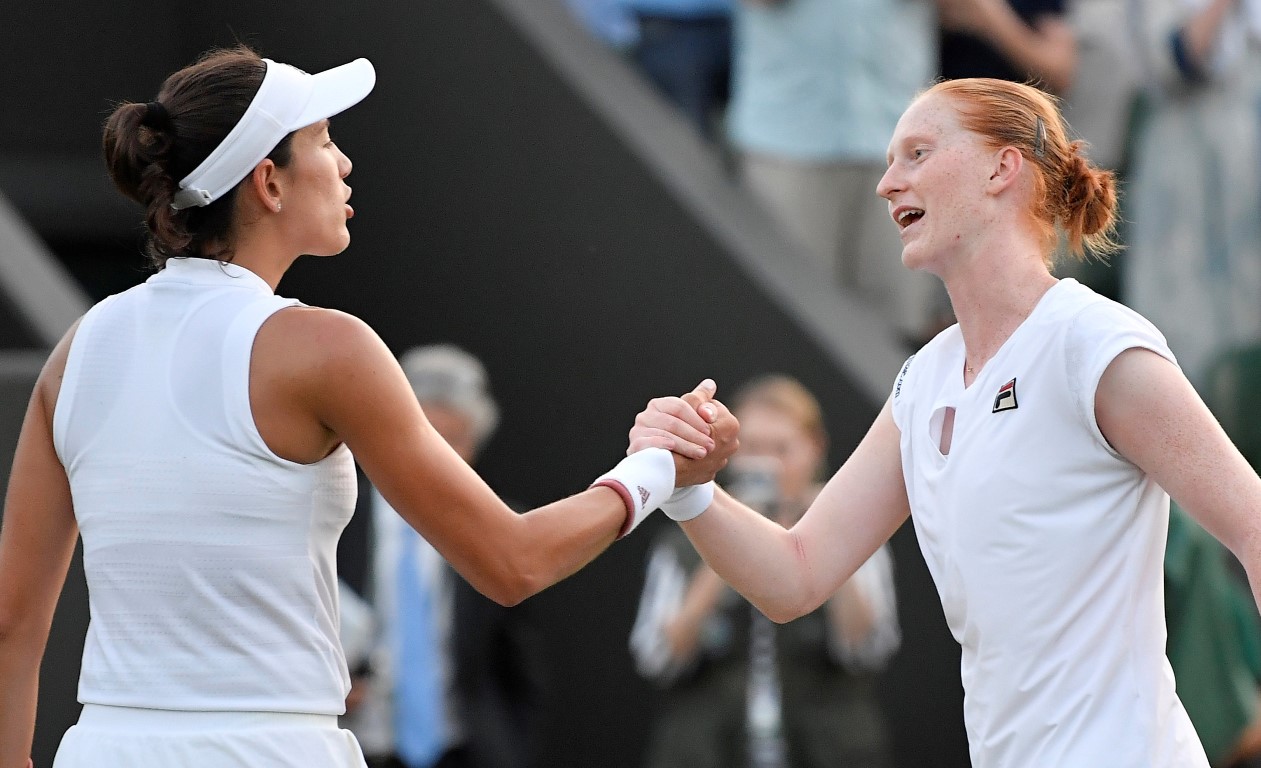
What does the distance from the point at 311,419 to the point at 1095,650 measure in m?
1.18

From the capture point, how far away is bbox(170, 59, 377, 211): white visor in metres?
2.62

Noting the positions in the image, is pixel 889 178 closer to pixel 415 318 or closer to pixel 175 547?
pixel 175 547

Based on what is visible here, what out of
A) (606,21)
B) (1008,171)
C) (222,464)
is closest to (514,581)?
(222,464)

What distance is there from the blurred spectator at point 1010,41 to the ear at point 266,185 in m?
4.05

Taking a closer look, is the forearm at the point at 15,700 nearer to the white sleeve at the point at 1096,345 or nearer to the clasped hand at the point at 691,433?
the clasped hand at the point at 691,433

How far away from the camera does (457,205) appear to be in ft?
22.4

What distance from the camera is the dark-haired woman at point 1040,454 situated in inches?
104

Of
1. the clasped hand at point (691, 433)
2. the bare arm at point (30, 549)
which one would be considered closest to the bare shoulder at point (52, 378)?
the bare arm at point (30, 549)

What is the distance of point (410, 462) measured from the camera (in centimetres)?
261

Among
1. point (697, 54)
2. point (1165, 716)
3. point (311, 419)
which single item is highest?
point (697, 54)

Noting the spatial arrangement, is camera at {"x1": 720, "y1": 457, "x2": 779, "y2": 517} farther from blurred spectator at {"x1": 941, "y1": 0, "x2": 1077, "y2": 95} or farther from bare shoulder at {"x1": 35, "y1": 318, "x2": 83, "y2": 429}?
bare shoulder at {"x1": 35, "y1": 318, "x2": 83, "y2": 429}

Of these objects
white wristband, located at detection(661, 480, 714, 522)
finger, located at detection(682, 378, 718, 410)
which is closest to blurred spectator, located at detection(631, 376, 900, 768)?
finger, located at detection(682, 378, 718, 410)

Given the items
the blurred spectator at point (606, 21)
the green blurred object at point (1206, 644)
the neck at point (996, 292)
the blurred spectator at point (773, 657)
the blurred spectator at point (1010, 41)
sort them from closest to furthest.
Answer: the neck at point (996, 292)
the blurred spectator at point (773, 657)
the green blurred object at point (1206, 644)
the blurred spectator at point (1010, 41)
the blurred spectator at point (606, 21)

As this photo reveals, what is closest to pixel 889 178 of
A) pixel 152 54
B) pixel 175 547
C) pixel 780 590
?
pixel 780 590
